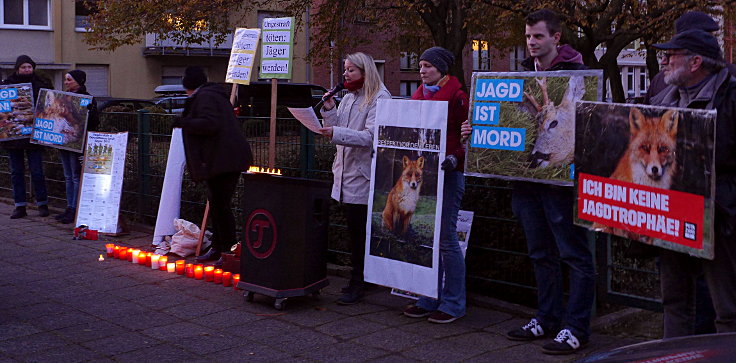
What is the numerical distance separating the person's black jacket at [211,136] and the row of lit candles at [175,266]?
0.85 m

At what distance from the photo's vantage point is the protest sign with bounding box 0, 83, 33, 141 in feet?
37.5

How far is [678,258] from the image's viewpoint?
4.57m

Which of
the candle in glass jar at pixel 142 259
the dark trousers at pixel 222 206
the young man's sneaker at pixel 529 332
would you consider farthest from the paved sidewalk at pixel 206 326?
the dark trousers at pixel 222 206

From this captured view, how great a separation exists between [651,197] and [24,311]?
4717 millimetres

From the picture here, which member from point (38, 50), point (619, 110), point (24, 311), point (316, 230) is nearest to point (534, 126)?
point (619, 110)

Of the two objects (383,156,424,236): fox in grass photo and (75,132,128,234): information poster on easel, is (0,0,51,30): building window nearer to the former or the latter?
(75,132,128,234): information poster on easel

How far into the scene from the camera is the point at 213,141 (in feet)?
26.4

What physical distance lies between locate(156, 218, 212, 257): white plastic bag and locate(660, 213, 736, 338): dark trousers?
5539mm

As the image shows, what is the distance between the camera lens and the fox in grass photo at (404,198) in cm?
633

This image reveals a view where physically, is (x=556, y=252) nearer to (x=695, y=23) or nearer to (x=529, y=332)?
(x=529, y=332)

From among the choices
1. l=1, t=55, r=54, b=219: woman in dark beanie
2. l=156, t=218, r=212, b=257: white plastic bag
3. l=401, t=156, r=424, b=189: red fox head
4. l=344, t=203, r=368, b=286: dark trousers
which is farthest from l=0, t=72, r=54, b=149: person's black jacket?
l=401, t=156, r=424, b=189: red fox head

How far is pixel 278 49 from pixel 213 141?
104 cm

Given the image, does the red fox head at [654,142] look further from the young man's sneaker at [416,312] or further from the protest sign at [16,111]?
the protest sign at [16,111]

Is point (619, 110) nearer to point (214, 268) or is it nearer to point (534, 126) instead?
point (534, 126)
